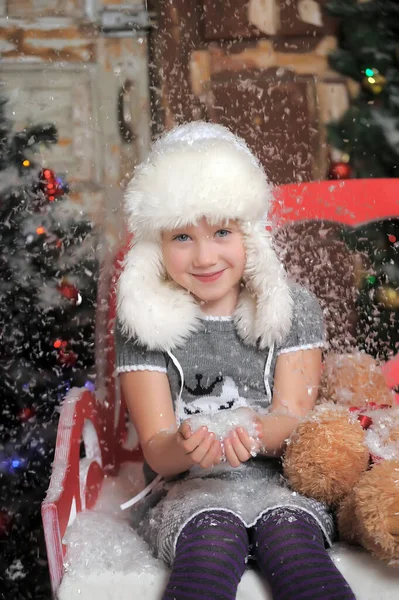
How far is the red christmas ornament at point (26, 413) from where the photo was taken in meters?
1.65

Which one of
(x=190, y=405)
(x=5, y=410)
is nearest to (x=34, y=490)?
(x=5, y=410)

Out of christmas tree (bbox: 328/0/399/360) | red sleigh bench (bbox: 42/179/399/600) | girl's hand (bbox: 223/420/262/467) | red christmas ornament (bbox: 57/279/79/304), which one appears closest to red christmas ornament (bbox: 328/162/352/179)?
christmas tree (bbox: 328/0/399/360)

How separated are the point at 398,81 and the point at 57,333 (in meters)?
1.01

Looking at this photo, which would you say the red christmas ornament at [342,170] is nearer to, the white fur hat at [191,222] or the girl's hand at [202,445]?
the white fur hat at [191,222]

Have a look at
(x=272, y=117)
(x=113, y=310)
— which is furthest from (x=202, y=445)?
(x=272, y=117)

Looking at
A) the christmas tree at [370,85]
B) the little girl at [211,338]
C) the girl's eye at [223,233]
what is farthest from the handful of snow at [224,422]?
the christmas tree at [370,85]

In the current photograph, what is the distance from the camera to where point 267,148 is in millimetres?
2070

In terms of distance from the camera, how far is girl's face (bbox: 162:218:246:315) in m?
1.02

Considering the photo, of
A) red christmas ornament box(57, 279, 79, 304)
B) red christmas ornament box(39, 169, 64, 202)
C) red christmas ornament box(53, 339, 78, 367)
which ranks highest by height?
red christmas ornament box(39, 169, 64, 202)

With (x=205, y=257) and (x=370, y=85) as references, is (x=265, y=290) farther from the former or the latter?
(x=370, y=85)

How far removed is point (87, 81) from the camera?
84.9 inches

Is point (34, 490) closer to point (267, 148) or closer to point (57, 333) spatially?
point (57, 333)

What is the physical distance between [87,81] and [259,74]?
47 centimetres

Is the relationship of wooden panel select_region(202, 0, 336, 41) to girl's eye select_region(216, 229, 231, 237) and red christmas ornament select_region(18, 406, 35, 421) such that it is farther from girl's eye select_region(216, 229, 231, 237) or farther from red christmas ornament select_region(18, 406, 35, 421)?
girl's eye select_region(216, 229, 231, 237)
